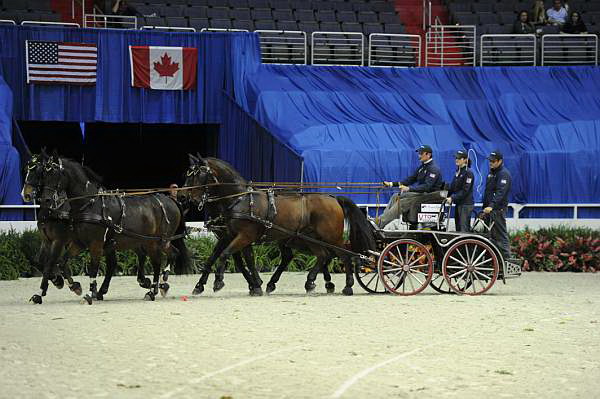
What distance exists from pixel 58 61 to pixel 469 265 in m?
11.8

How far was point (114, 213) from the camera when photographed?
47.0ft

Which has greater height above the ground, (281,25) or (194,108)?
(281,25)

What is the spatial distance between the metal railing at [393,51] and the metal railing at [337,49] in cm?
32

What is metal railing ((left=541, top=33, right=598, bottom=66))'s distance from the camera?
85.4ft

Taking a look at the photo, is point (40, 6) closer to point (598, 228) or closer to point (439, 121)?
point (439, 121)

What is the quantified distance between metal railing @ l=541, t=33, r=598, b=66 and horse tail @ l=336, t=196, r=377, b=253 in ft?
39.3

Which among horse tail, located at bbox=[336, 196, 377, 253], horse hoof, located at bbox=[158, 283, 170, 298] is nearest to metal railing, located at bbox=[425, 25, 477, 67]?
horse tail, located at bbox=[336, 196, 377, 253]

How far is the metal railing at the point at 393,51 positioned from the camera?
25511 mm

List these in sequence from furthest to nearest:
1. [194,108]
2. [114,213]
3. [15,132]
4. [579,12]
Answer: [579,12] → [194,108] → [15,132] → [114,213]

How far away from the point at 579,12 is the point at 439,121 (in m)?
7.41

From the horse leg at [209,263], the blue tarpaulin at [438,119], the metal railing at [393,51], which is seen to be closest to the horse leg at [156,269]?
the horse leg at [209,263]

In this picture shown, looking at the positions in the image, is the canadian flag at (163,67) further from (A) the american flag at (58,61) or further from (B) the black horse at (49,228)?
(B) the black horse at (49,228)

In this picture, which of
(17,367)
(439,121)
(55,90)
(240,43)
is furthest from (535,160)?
(17,367)

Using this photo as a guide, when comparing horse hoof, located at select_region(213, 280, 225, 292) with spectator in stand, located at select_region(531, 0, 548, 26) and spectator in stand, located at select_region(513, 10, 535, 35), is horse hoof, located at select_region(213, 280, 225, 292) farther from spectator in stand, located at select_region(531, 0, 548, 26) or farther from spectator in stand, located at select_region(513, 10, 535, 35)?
spectator in stand, located at select_region(531, 0, 548, 26)
